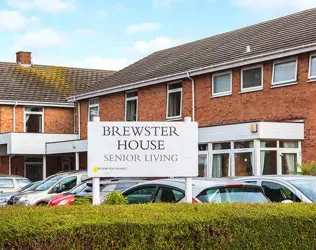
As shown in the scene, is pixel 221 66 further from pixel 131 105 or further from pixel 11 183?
pixel 11 183

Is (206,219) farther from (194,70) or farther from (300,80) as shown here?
(194,70)

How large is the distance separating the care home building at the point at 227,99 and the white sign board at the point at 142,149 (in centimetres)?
1163

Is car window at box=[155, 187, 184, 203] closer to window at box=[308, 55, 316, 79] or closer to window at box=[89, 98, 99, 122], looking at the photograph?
window at box=[308, 55, 316, 79]

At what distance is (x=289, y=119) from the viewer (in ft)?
78.0

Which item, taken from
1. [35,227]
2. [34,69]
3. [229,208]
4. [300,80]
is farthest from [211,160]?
[34,69]

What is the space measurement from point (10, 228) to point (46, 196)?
14601mm

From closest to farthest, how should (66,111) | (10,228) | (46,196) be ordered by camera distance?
(10,228), (46,196), (66,111)

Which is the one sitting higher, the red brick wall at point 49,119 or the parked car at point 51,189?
the red brick wall at point 49,119

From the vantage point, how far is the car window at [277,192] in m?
13.5

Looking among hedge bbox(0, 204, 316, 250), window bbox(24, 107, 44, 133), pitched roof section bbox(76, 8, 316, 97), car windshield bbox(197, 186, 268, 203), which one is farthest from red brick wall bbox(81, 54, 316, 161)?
hedge bbox(0, 204, 316, 250)

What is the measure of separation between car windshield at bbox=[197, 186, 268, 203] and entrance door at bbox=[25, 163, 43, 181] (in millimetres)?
28713

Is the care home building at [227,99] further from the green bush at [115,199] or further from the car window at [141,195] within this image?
the green bush at [115,199]

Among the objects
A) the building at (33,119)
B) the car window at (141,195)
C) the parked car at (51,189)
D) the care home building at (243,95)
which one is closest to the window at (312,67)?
the care home building at (243,95)

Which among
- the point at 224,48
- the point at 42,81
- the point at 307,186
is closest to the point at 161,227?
the point at 307,186
